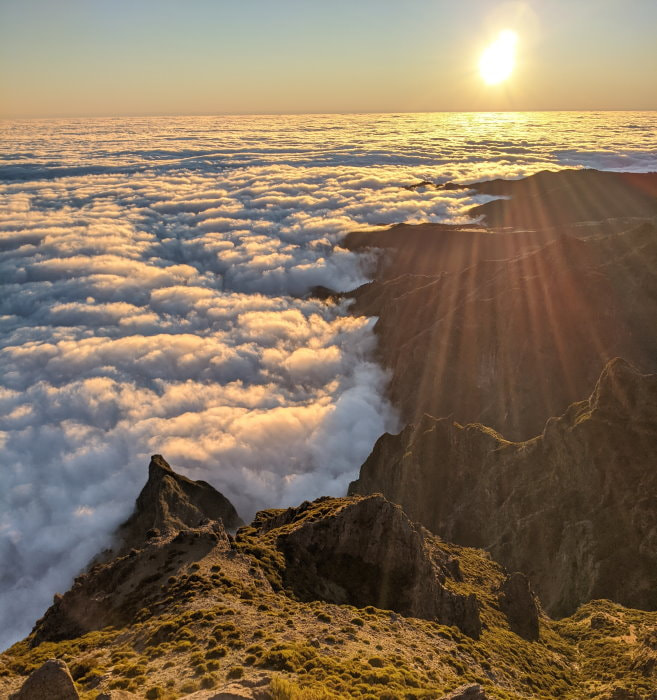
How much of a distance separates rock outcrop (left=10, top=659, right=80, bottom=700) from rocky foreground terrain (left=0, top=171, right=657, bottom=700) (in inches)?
2.7

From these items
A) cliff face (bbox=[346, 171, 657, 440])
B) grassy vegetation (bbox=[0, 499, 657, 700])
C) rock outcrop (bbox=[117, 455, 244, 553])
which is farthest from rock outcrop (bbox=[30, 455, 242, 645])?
cliff face (bbox=[346, 171, 657, 440])

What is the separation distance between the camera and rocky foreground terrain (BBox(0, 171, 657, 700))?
27656 mm

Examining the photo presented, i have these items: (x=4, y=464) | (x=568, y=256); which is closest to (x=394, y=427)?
(x=568, y=256)

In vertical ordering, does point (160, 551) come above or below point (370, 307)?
above

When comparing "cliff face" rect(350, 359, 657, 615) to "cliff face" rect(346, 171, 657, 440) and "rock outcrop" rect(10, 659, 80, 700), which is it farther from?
"rock outcrop" rect(10, 659, 80, 700)

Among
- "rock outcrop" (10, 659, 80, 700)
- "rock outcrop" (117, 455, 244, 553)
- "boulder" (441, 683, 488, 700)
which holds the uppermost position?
"rock outcrop" (10, 659, 80, 700)

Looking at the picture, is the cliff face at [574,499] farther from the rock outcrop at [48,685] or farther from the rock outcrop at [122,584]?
the rock outcrop at [48,685]

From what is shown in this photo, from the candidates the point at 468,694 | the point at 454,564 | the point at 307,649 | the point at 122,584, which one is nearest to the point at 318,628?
the point at 307,649

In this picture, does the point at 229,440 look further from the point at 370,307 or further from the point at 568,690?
the point at 568,690

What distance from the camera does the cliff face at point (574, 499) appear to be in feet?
168

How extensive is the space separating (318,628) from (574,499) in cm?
3766

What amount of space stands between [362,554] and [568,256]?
83.2m

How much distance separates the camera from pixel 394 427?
129625 millimetres

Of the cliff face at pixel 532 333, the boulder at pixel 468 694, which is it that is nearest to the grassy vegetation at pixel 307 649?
the boulder at pixel 468 694
